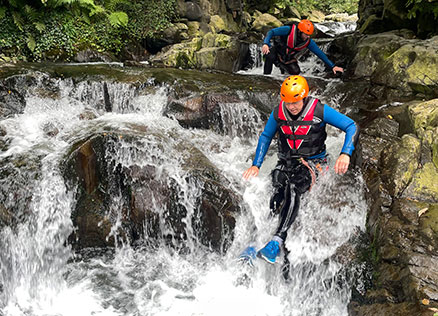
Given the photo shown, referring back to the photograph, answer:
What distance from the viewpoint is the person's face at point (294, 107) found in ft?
14.0

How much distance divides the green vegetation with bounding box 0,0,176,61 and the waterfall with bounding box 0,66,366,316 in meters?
5.67

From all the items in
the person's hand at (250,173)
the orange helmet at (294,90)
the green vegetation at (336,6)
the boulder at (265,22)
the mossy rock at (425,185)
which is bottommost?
the mossy rock at (425,185)

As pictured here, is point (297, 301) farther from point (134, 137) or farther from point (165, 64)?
point (165, 64)

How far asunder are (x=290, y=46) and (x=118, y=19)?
7473 millimetres

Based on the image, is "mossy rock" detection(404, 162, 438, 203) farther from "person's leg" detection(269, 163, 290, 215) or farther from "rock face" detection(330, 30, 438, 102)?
"rock face" detection(330, 30, 438, 102)

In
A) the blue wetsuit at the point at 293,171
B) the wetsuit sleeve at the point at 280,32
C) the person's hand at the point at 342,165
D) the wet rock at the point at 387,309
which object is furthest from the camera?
the wetsuit sleeve at the point at 280,32

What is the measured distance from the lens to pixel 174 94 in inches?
330

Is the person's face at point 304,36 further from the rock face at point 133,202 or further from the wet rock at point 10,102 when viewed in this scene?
the wet rock at point 10,102

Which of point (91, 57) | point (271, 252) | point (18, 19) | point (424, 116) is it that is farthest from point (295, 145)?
point (18, 19)

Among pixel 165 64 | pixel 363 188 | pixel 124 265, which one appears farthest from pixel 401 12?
pixel 124 265

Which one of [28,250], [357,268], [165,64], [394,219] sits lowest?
[28,250]

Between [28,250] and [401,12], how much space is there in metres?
11.6

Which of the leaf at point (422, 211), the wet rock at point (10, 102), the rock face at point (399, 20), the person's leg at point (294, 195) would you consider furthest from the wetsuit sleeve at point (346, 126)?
the wet rock at point (10, 102)

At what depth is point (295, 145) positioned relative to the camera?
4.55 metres
